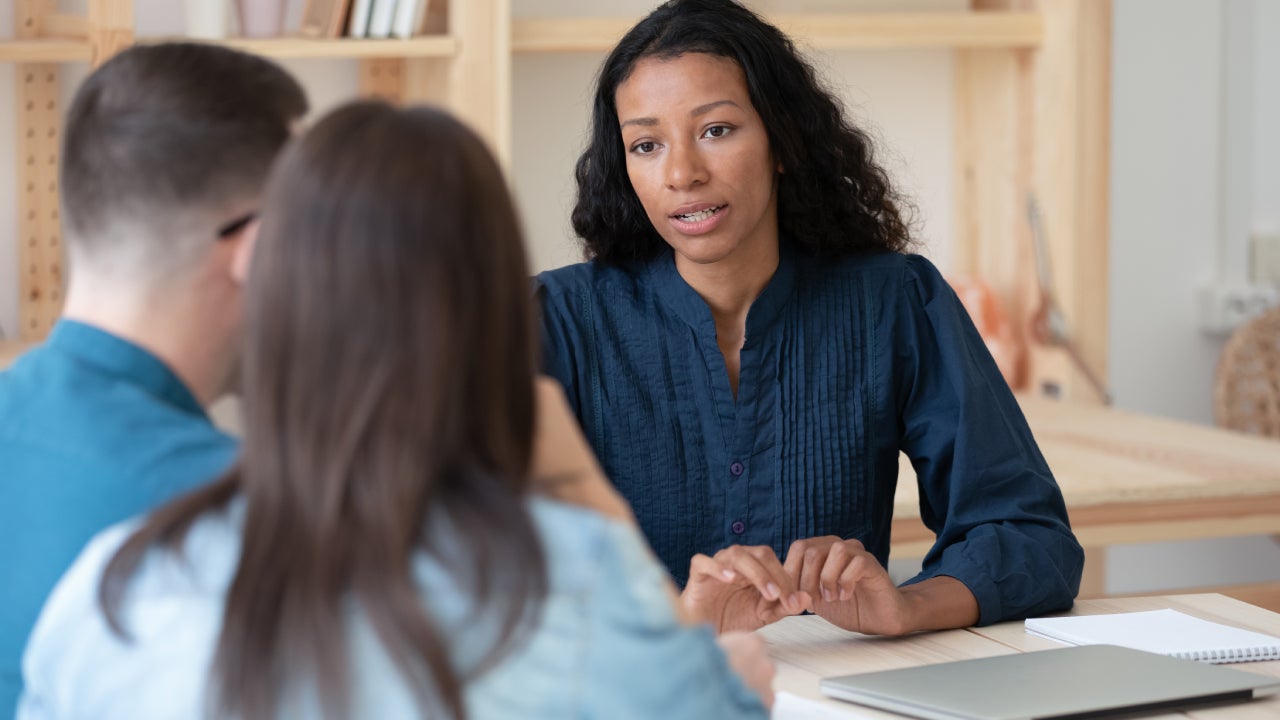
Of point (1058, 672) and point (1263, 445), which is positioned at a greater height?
point (1058, 672)

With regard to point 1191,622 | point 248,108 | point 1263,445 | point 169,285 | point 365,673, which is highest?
point 248,108

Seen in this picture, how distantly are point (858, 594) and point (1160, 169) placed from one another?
2.24 meters

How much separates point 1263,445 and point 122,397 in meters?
2.13

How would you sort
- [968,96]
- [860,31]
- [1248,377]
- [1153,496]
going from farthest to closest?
[968,96] < [1248,377] < [860,31] < [1153,496]

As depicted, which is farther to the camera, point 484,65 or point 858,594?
point 484,65

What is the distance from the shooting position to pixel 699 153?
5.13ft

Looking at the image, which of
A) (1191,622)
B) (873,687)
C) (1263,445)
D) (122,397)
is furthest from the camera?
(1263,445)

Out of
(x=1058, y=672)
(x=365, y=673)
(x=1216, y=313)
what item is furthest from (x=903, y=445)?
(x=1216, y=313)

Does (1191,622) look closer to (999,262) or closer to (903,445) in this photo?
(903,445)

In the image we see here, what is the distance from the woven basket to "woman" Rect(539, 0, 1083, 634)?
62.9 inches

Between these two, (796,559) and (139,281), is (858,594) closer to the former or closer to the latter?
(796,559)

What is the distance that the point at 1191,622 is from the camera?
1306mm

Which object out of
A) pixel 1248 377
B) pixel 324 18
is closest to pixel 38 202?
pixel 324 18

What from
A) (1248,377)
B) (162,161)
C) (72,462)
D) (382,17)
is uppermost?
(382,17)
